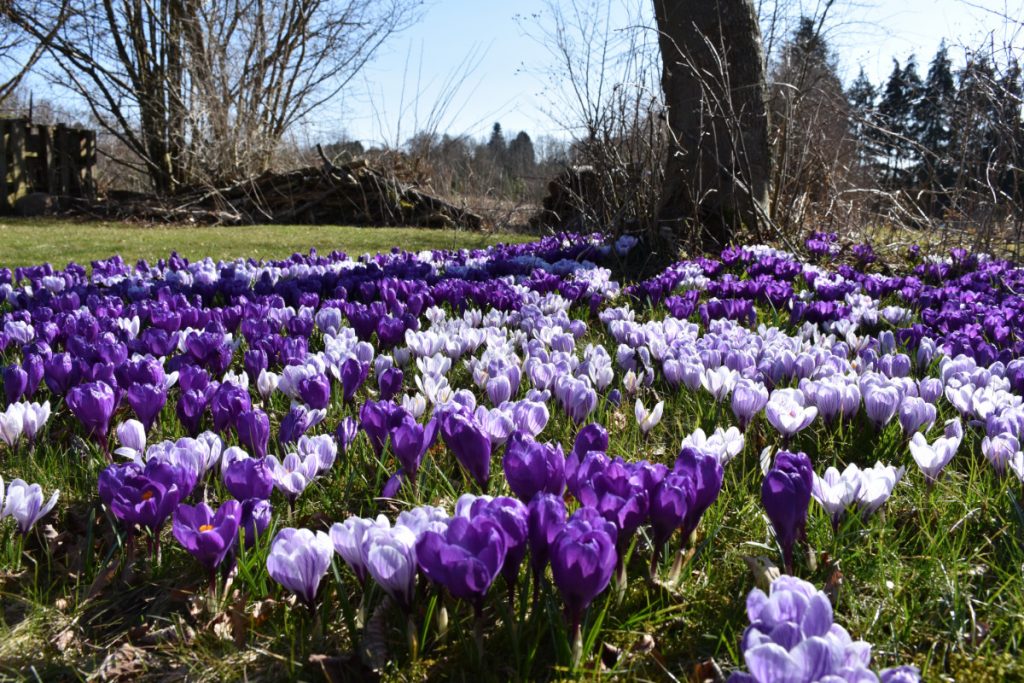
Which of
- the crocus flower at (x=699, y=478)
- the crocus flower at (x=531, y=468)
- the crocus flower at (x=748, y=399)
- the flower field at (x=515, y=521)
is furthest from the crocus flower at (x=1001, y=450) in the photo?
the crocus flower at (x=531, y=468)

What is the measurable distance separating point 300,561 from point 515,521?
333 millimetres

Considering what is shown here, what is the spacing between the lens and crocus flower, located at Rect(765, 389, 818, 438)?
1849 millimetres

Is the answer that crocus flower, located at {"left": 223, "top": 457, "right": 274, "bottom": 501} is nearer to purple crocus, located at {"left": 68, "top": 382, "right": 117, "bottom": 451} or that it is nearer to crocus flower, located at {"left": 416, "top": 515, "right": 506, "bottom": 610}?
crocus flower, located at {"left": 416, "top": 515, "right": 506, "bottom": 610}

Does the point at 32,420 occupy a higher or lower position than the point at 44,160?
lower

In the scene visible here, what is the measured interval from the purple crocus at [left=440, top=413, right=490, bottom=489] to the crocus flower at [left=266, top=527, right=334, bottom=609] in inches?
17.8

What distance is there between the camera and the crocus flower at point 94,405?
1957 mm

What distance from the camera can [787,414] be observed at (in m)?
1.86

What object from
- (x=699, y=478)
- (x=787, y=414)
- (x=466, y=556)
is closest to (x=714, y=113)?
(x=787, y=414)

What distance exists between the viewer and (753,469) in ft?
Answer: 6.04

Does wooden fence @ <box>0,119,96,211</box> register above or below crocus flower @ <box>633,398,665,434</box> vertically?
above

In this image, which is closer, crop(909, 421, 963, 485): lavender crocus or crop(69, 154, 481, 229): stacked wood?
crop(909, 421, 963, 485): lavender crocus

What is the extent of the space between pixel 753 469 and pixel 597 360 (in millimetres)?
756

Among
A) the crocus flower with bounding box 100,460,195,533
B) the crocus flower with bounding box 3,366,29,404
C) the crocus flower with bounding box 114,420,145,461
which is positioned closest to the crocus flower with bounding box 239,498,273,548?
the crocus flower with bounding box 100,460,195,533

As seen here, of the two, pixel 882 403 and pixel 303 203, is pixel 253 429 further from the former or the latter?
pixel 303 203
